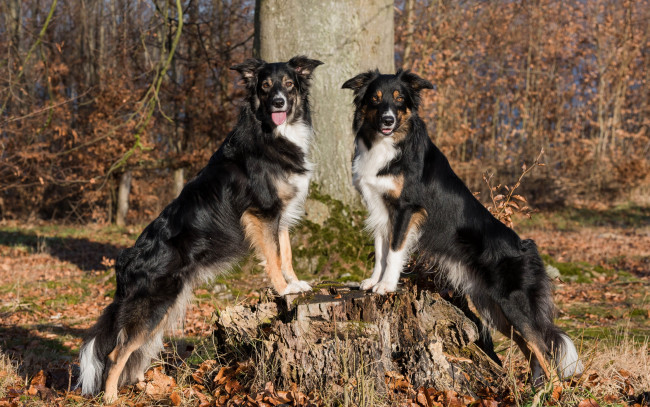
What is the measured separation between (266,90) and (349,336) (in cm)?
207

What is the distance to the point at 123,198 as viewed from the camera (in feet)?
55.1

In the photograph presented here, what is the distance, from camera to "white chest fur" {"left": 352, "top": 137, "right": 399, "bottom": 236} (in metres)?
4.57

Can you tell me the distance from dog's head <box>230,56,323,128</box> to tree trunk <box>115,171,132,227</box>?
1276cm

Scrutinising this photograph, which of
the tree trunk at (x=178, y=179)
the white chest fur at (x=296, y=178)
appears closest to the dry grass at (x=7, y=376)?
the white chest fur at (x=296, y=178)

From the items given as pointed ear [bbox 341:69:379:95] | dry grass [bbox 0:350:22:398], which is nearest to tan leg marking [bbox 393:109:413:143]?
pointed ear [bbox 341:69:379:95]

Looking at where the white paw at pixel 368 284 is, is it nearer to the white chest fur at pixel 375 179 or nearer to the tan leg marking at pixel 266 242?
the white chest fur at pixel 375 179

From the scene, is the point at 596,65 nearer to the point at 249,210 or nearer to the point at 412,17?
the point at 412,17

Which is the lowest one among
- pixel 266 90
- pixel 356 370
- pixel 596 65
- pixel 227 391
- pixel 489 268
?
pixel 227 391

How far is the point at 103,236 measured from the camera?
47.3 feet

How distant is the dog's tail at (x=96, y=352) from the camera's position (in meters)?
4.16

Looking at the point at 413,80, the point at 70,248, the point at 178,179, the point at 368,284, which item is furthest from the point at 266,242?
the point at 178,179

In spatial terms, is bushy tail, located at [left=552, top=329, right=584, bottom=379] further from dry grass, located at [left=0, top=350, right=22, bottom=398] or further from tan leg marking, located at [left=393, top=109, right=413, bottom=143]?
dry grass, located at [left=0, top=350, right=22, bottom=398]

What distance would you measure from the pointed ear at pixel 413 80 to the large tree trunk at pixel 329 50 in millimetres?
2792

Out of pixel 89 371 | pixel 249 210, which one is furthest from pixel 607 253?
pixel 89 371
